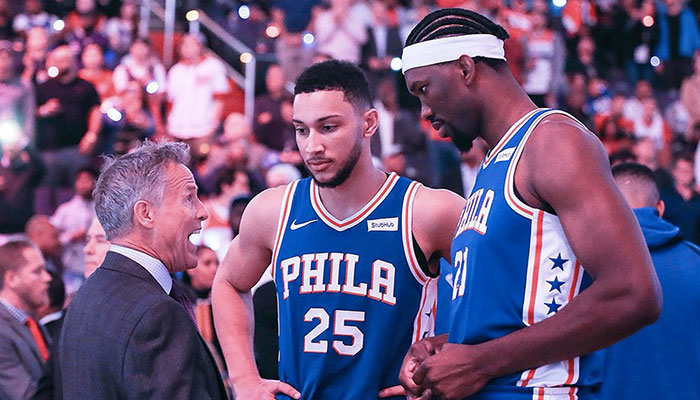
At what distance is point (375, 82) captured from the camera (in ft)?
41.3

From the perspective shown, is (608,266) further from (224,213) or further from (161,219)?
(224,213)

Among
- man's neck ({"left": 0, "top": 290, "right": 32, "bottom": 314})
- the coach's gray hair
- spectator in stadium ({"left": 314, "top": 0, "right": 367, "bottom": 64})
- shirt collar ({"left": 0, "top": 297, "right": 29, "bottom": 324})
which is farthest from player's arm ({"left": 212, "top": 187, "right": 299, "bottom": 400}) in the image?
spectator in stadium ({"left": 314, "top": 0, "right": 367, "bottom": 64})

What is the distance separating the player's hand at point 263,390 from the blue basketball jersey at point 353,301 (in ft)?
0.16

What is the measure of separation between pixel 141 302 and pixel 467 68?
1.27 m

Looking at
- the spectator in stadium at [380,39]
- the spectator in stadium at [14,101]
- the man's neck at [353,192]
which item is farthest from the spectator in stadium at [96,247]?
the spectator in stadium at [380,39]

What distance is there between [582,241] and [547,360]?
36 centimetres

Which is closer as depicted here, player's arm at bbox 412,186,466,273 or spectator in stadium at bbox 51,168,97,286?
player's arm at bbox 412,186,466,273

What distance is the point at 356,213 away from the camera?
13.5ft

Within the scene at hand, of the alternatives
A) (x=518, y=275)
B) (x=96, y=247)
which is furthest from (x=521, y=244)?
(x=96, y=247)

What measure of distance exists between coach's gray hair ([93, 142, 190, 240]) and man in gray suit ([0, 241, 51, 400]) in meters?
2.50

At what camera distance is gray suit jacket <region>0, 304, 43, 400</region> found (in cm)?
582

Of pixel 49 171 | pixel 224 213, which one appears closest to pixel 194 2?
pixel 49 171

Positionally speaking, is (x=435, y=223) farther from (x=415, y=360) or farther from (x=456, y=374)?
(x=456, y=374)

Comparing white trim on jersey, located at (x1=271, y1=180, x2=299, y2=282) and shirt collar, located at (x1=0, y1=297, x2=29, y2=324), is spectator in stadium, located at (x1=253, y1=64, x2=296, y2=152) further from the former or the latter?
white trim on jersey, located at (x1=271, y1=180, x2=299, y2=282)
